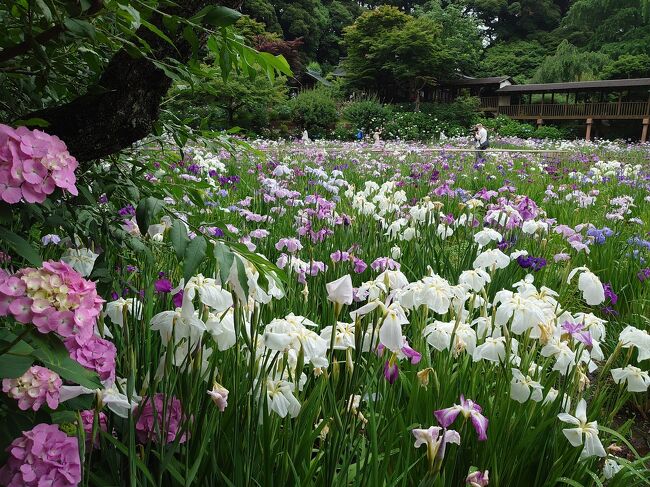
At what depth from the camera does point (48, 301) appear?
0.88 metres

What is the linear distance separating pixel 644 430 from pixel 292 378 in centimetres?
199

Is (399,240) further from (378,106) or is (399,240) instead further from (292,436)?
(378,106)

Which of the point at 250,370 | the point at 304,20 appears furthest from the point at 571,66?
the point at 250,370

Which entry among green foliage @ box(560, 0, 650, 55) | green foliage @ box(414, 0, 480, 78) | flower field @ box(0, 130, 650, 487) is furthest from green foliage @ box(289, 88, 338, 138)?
green foliage @ box(560, 0, 650, 55)

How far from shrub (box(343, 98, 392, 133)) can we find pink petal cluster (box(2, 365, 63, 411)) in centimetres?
2518

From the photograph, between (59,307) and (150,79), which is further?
(150,79)

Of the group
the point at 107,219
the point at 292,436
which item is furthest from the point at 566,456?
the point at 107,219

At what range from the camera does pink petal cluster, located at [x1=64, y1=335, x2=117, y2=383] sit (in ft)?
3.32

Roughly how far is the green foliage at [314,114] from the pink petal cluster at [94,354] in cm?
2335

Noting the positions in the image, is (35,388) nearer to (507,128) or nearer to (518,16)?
(507,128)

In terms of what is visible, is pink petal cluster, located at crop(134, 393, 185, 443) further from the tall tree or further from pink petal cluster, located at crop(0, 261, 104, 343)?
the tall tree

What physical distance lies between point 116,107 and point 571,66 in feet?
145

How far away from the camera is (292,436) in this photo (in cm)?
142

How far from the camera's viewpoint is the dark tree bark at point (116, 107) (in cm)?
145
